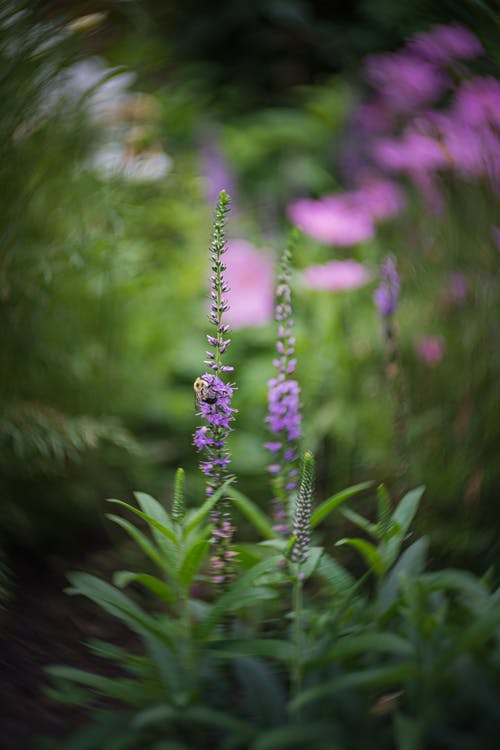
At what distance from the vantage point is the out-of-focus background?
4.85 ft

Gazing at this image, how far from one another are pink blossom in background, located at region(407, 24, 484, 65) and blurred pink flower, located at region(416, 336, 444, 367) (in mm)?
752

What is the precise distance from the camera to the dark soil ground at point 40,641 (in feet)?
3.22

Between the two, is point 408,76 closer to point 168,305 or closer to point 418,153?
point 418,153

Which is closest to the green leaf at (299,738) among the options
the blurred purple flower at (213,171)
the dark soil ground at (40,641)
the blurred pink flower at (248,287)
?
the dark soil ground at (40,641)

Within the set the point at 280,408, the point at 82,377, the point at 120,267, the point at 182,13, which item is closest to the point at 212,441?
the point at 280,408

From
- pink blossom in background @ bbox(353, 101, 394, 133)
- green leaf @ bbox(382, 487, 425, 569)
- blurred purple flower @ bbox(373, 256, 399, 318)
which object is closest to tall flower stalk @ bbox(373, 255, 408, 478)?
blurred purple flower @ bbox(373, 256, 399, 318)

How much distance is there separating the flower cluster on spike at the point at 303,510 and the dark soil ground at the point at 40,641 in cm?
42

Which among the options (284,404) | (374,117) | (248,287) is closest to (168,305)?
(248,287)

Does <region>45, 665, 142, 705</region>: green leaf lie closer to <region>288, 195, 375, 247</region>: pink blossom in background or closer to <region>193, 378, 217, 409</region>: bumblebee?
<region>193, 378, 217, 409</region>: bumblebee

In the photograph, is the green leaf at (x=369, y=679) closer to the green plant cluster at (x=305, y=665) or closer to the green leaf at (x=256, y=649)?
the green plant cluster at (x=305, y=665)

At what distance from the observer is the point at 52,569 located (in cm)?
152

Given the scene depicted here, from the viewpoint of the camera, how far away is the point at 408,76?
2.03 meters

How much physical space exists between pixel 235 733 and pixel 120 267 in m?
1.34

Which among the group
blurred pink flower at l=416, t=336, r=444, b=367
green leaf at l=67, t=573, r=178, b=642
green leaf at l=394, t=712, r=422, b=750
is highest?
green leaf at l=67, t=573, r=178, b=642
